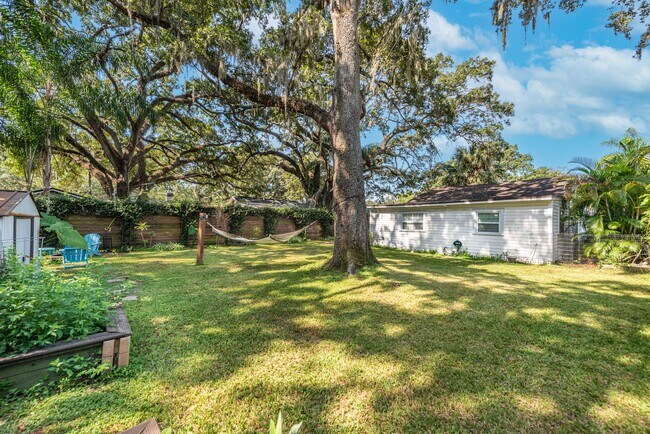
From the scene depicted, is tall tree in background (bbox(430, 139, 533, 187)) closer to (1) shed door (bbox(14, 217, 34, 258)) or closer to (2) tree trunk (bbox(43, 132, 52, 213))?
(2) tree trunk (bbox(43, 132, 52, 213))

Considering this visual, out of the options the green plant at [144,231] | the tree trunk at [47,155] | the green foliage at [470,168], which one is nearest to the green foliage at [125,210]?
the green plant at [144,231]

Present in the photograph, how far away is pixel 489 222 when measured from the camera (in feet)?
29.6

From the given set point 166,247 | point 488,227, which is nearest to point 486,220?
point 488,227

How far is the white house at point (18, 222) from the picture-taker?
14.4ft

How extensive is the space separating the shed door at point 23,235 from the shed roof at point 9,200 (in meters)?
0.39

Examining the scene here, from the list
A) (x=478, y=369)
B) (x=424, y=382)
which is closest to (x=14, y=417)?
(x=424, y=382)

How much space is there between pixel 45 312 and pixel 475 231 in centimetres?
1037

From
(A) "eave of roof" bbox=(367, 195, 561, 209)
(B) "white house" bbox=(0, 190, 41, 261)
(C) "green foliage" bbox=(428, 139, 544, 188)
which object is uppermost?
(C) "green foliage" bbox=(428, 139, 544, 188)

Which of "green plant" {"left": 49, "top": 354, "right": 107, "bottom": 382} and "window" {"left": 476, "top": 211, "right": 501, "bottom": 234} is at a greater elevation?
"window" {"left": 476, "top": 211, "right": 501, "bottom": 234}

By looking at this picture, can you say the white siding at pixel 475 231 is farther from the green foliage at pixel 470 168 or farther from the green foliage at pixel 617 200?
A: the green foliage at pixel 470 168

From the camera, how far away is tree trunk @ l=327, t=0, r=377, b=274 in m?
5.51

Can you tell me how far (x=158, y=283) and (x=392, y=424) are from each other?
180 inches

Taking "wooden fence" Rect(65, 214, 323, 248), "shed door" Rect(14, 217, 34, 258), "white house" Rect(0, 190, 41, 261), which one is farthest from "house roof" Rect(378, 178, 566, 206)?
"shed door" Rect(14, 217, 34, 258)

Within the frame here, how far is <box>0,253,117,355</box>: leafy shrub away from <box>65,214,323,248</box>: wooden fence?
798 cm
